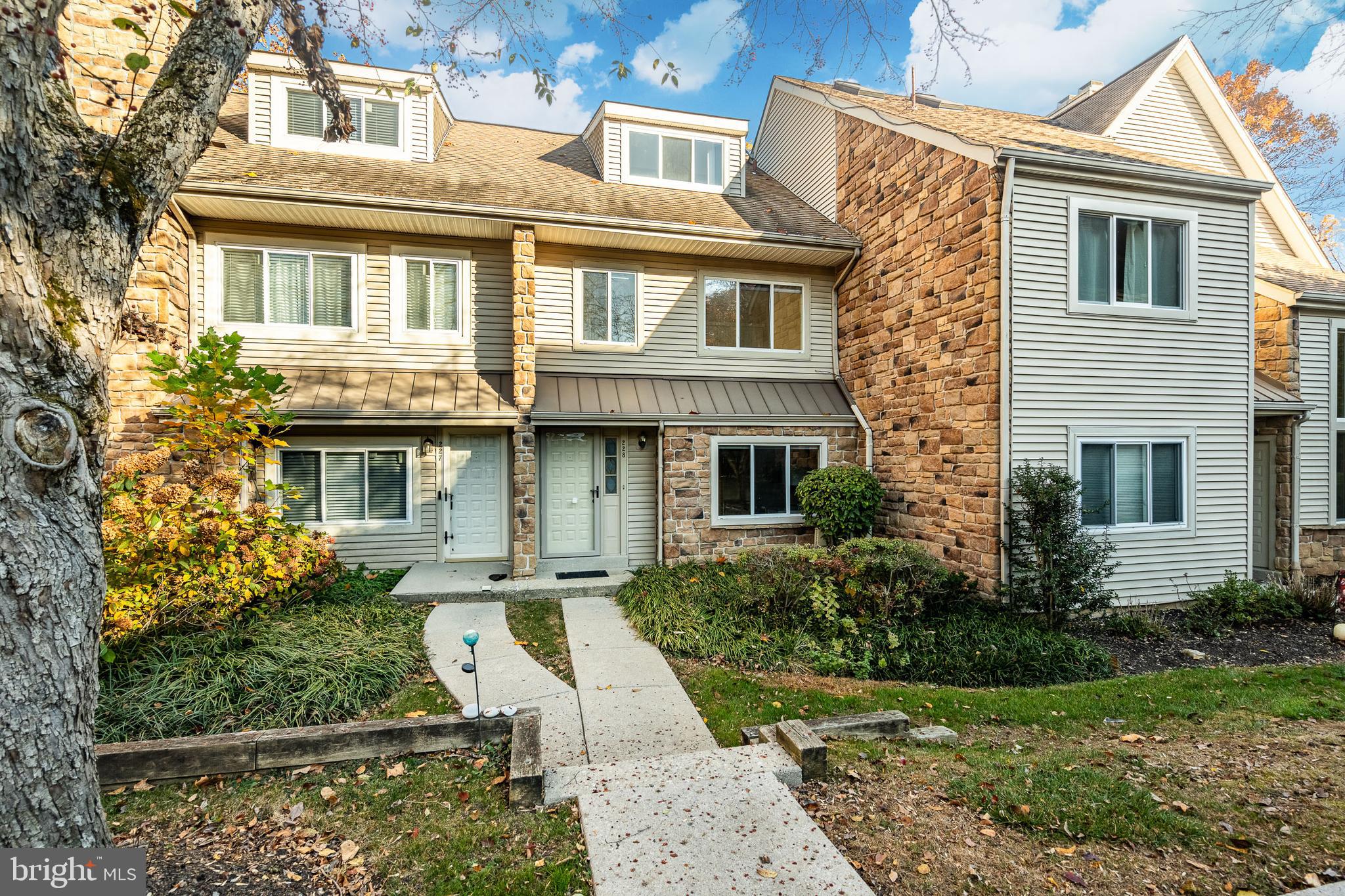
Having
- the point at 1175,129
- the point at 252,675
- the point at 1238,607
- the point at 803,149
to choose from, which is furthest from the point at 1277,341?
the point at 252,675

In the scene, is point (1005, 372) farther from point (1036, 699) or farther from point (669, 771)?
point (669, 771)

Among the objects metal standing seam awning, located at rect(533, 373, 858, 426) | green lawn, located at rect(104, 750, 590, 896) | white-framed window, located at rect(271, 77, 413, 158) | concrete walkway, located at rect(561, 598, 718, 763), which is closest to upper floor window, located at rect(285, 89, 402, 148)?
white-framed window, located at rect(271, 77, 413, 158)

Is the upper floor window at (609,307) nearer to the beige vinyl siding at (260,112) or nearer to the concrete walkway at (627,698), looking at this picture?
the concrete walkway at (627,698)

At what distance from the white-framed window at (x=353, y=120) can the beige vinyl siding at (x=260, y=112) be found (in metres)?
0.08

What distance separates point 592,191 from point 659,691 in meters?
8.47

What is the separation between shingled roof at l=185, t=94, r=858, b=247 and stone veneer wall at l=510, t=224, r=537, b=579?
0.80 m

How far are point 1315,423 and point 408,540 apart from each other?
14.5m

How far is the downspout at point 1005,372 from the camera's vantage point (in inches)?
269

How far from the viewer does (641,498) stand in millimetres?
9555

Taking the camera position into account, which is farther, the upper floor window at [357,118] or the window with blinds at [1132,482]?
the upper floor window at [357,118]

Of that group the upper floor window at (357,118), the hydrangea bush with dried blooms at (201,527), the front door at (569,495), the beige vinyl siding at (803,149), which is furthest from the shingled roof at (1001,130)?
the hydrangea bush with dried blooms at (201,527)

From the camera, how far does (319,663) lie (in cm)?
481

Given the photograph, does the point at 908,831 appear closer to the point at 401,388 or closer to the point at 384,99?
Result: the point at 401,388

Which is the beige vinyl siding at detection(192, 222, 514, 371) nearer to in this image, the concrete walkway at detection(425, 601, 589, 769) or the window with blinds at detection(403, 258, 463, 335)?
the window with blinds at detection(403, 258, 463, 335)
